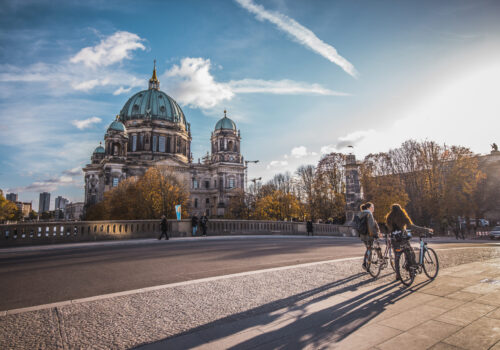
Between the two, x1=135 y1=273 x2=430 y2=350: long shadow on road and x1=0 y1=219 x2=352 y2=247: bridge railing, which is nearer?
x1=135 y1=273 x2=430 y2=350: long shadow on road

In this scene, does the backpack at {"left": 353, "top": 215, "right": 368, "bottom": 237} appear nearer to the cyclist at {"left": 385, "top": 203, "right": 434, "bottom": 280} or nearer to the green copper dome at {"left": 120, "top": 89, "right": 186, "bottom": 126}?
the cyclist at {"left": 385, "top": 203, "right": 434, "bottom": 280}

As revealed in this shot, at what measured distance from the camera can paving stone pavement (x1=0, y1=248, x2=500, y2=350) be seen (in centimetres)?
359

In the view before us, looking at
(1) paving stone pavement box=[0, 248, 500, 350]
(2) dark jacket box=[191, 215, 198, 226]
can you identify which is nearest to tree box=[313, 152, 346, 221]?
(2) dark jacket box=[191, 215, 198, 226]

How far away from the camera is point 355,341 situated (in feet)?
11.9

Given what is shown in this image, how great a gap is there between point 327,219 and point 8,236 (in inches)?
1621

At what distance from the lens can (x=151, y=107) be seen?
87.1m

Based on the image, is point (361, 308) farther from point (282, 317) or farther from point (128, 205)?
point (128, 205)

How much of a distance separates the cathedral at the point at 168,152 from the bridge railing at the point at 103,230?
50.1 metres

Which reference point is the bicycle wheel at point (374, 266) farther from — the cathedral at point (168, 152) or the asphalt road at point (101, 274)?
the cathedral at point (168, 152)

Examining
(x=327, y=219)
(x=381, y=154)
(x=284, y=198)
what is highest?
(x=381, y=154)

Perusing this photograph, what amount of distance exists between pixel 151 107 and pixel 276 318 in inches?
3560

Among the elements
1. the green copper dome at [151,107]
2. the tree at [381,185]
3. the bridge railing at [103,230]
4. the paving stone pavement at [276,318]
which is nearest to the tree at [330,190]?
the tree at [381,185]

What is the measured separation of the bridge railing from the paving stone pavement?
15.3m

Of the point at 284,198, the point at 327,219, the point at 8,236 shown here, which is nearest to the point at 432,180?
the point at 327,219
